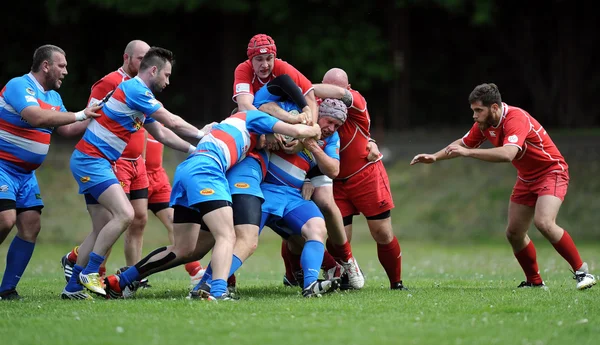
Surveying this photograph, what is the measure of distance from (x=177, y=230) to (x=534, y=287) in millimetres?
3993

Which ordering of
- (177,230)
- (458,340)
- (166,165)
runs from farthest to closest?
(166,165), (177,230), (458,340)

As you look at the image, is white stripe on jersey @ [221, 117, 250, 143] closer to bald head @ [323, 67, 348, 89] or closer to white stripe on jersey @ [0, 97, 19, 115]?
bald head @ [323, 67, 348, 89]

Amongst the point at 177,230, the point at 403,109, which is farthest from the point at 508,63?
the point at 177,230

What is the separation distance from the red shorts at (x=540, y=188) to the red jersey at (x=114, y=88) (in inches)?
Result: 172

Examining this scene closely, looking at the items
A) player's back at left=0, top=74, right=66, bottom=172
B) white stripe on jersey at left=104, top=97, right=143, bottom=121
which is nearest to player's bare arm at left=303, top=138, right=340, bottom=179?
white stripe on jersey at left=104, top=97, right=143, bottom=121

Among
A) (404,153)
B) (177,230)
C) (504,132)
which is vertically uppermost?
(504,132)

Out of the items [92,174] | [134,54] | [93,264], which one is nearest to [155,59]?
[92,174]

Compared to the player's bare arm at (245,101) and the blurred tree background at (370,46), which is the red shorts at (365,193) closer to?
the player's bare arm at (245,101)

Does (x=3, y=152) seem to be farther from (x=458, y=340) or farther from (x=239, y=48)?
(x=239, y=48)

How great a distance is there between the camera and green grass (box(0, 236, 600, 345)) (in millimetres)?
6070

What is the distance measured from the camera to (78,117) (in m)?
8.34

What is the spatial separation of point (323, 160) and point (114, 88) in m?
2.81

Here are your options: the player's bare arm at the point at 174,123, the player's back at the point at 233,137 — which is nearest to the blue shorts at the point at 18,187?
the player's bare arm at the point at 174,123

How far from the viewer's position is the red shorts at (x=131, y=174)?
386 inches
